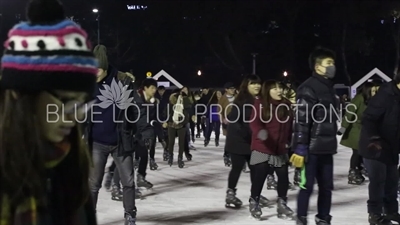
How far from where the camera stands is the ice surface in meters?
6.68

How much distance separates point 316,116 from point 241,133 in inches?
73.4

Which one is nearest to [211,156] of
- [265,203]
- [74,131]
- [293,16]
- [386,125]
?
[265,203]

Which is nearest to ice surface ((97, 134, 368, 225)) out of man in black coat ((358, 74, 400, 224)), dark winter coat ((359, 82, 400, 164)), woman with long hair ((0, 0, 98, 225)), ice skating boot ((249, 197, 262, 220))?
ice skating boot ((249, 197, 262, 220))

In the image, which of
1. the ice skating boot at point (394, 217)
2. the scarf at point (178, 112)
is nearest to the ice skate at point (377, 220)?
the ice skating boot at point (394, 217)

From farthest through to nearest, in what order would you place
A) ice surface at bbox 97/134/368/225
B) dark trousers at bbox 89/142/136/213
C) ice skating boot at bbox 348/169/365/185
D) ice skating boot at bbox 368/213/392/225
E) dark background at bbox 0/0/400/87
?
dark background at bbox 0/0/400/87, ice skating boot at bbox 348/169/365/185, ice surface at bbox 97/134/368/225, ice skating boot at bbox 368/213/392/225, dark trousers at bbox 89/142/136/213

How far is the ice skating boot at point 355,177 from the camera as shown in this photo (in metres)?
9.25

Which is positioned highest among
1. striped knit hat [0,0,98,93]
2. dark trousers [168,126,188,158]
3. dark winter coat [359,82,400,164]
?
striped knit hat [0,0,98,93]

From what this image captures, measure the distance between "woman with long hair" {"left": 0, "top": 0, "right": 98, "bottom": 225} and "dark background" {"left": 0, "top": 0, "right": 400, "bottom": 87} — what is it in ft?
114

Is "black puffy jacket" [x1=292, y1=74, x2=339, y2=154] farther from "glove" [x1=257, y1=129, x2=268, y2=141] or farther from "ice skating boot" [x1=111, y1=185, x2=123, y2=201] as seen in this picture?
"ice skating boot" [x1=111, y1=185, x2=123, y2=201]

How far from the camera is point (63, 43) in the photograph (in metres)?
1.68

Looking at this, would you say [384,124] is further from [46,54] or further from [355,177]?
[46,54]

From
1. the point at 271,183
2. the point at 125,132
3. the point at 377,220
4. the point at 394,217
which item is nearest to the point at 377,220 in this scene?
the point at 377,220

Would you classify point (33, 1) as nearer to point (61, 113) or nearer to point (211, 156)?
point (61, 113)

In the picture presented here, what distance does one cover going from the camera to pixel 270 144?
6.78m
